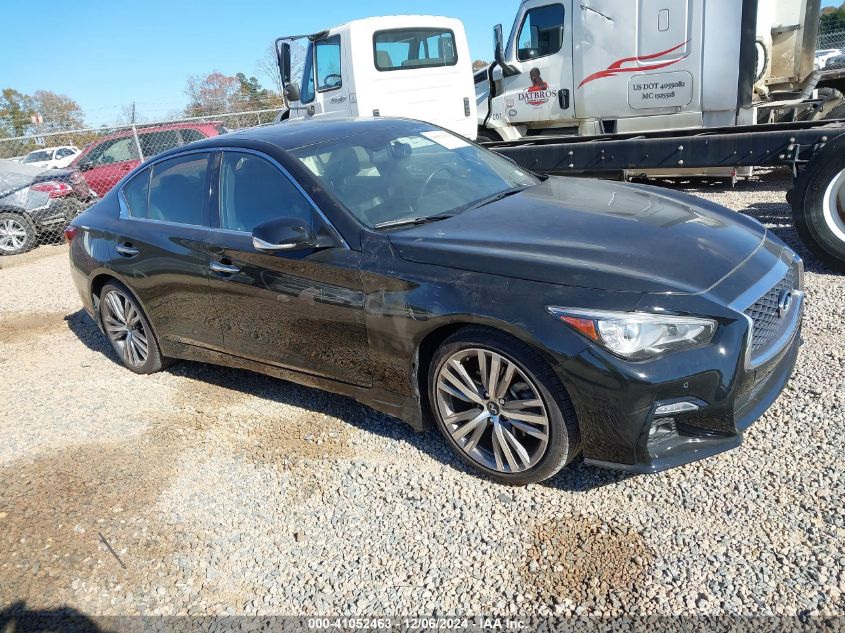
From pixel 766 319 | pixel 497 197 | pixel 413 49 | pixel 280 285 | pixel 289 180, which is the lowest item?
pixel 766 319

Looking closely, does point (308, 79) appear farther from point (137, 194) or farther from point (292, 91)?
point (137, 194)

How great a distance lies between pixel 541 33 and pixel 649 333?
785 cm

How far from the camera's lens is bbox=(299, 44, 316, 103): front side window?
9.57m

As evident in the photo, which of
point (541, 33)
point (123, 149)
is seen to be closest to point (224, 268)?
point (541, 33)

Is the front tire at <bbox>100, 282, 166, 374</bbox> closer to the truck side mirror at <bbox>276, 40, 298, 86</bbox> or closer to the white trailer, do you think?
the truck side mirror at <bbox>276, 40, 298, 86</bbox>

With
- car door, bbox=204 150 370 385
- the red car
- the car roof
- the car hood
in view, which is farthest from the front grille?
the red car

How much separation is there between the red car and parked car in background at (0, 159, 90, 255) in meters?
0.71

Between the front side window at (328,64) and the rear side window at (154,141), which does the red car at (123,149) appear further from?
the front side window at (328,64)

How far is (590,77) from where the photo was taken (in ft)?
29.4

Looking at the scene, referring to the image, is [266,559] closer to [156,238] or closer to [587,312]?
[587,312]

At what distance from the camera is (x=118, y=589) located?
273 centimetres

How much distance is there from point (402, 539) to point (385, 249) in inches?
51.9

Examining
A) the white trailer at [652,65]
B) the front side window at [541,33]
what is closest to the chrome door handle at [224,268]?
the white trailer at [652,65]

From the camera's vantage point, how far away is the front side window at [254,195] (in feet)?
11.7
